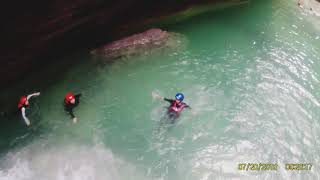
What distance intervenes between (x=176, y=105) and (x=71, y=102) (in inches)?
182

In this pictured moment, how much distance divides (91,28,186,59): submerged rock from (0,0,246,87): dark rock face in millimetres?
530

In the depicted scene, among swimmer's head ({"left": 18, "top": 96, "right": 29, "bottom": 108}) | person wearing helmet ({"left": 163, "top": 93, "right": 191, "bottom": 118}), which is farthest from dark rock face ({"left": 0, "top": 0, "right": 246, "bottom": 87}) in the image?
person wearing helmet ({"left": 163, "top": 93, "right": 191, "bottom": 118})

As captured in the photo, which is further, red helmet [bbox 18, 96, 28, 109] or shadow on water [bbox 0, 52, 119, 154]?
shadow on water [bbox 0, 52, 119, 154]

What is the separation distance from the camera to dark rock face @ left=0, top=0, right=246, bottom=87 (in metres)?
13.7

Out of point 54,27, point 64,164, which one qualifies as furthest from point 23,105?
point 54,27

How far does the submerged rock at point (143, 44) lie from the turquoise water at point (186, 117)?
1.71 feet

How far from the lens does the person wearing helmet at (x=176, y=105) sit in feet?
47.1

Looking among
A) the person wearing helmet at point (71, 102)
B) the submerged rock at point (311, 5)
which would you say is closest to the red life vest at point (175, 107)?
the person wearing helmet at point (71, 102)

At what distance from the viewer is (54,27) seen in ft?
49.5

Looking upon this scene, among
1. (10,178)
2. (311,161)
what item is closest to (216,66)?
(311,161)
